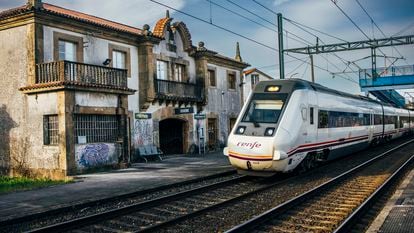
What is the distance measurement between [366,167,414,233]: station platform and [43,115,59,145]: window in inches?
505

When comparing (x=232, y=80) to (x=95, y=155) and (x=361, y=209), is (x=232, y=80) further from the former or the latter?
(x=361, y=209)

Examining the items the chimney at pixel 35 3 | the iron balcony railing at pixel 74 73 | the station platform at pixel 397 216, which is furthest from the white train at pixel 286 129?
the chimney at pixel 35 3

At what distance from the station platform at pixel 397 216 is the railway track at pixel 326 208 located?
0.45 meters

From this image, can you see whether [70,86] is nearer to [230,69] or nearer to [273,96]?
[273,96]

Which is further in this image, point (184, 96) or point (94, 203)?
point (184, 96)

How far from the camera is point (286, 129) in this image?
12.6 metres

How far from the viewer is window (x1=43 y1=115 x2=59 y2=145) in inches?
671

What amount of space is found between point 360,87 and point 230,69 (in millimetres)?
21917

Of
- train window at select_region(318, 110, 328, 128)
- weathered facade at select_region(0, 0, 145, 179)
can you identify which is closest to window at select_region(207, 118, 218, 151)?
weathered facade at select_region(0, 0, 145, 179)

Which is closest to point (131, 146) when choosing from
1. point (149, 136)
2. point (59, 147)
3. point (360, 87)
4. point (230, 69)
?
point (149, 136)

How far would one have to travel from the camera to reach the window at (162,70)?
77.2 ft

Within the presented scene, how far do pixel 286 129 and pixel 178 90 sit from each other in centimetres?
1246

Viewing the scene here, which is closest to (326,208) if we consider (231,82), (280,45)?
(280,45)

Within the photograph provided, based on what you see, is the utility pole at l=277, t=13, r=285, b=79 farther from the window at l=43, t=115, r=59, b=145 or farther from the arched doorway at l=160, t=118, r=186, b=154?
the window at l=43, t=115, r=59, b=145
